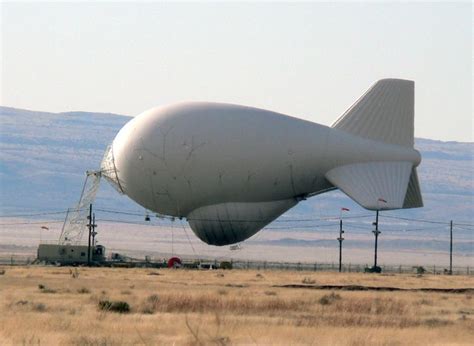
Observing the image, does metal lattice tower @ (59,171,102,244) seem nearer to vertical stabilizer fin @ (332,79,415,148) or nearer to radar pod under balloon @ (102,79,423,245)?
radar pod under balloon @ (102,79,423,245)

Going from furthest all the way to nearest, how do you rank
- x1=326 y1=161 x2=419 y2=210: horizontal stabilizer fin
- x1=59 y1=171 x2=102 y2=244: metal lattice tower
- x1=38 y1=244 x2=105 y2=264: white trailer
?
x1=59 y1=171 x2=102 y2=244: metal lattice tower → x1=38 y1=244 x2=105 y2=264: white trailer → x1=326 y1=161 x2=419 y2=210: horizontal stabilizer fin

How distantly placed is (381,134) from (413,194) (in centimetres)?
643

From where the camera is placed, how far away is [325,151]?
90.9m

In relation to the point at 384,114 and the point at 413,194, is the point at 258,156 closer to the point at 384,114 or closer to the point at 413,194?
the point at 384,114

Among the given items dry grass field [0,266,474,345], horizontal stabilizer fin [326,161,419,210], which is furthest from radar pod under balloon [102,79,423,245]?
dry grass field [0,266,474,345]

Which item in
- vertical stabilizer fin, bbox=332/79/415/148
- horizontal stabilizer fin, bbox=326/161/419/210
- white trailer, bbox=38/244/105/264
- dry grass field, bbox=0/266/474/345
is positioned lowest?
white trailer, bbox=38/244/105/264

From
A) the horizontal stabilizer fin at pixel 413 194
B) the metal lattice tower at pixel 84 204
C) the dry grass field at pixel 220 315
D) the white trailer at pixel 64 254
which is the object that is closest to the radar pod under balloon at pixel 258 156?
the horizontal stabilizer fin at pixel 413 194

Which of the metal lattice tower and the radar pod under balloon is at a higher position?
the radar pod under balloon

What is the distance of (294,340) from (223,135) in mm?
57867

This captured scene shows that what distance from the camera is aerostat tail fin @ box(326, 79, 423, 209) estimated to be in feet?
298

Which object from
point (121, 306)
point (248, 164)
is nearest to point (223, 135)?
point (248, 164)

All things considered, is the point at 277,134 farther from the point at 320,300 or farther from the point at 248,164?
the point at 320,300

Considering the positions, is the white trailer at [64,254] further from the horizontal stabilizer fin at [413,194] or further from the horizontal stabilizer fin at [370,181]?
the horizontal stabilizer fin at [413,194]

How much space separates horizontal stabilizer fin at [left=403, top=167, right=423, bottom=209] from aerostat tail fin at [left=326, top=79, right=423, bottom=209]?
2.82ft
